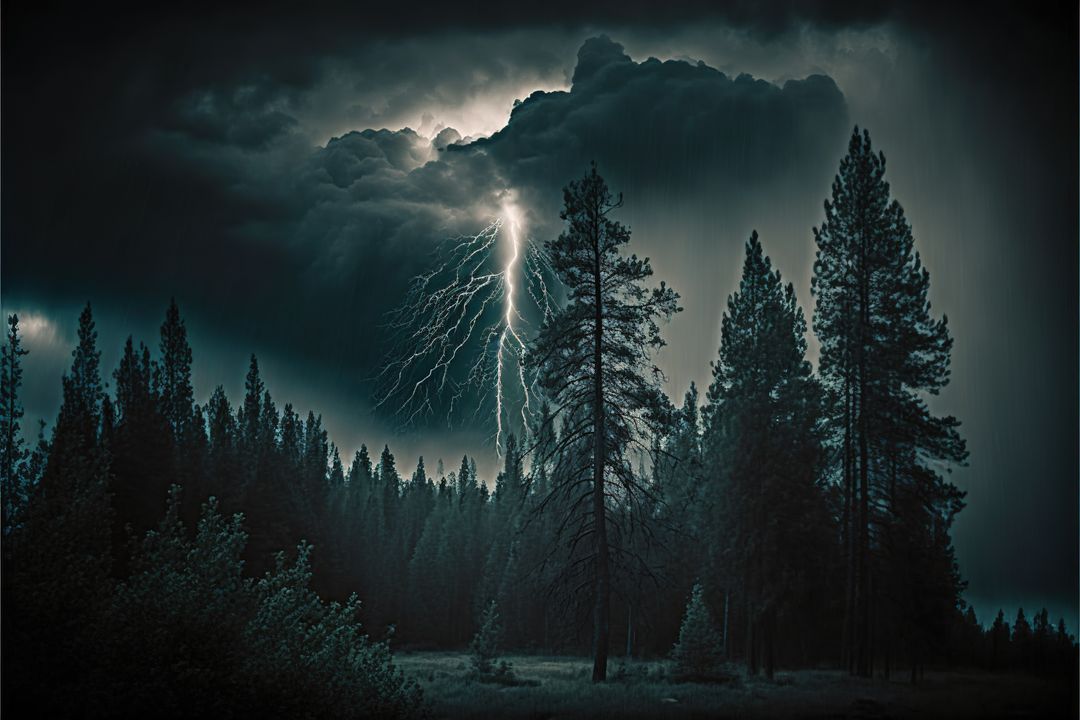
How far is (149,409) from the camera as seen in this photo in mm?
39406

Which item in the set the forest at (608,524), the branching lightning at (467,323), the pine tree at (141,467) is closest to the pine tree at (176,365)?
the forest at (608,524)

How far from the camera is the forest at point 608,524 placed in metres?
12.3

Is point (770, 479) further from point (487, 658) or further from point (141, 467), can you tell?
point (141, 467)

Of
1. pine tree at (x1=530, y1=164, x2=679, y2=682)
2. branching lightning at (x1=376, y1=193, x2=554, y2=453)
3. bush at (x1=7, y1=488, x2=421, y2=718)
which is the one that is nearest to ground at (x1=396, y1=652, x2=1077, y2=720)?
pine tree at (x1=530, y1=164, x2=679, y2=682)

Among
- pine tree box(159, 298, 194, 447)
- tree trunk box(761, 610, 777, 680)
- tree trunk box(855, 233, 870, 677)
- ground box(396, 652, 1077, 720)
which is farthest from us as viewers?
pine tree box(159, 298, 194, 447)

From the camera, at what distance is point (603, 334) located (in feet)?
71.3

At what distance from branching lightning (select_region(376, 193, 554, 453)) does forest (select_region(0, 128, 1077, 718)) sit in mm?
2583

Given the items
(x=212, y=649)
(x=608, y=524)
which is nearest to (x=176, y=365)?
(x=608, y=524)

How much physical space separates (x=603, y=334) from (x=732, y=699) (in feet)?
32.2

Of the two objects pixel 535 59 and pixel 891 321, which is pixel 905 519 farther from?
pixel 535 59

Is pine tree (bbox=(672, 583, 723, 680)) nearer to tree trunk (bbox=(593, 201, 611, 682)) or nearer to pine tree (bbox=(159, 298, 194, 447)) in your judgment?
tree trunk (bbox=(593, 201, 611, 682))

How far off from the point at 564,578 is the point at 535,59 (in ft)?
53.5

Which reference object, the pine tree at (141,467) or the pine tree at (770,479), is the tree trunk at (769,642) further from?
the pine tree at (141,467)

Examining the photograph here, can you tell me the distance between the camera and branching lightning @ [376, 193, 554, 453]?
82.6 feet
